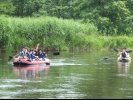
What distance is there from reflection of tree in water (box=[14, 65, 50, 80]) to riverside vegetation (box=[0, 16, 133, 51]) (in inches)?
524

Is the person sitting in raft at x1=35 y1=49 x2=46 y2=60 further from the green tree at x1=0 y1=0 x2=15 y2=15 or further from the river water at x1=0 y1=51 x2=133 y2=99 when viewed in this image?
the green tree at x1=0 y1=0 x2=15 y2=15

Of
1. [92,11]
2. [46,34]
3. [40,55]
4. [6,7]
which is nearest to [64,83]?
[40,55]

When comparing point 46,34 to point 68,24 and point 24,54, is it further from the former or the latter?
point 24,54

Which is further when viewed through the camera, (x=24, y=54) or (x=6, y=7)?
(x=6, y=7)

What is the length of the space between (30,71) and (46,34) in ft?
65.6

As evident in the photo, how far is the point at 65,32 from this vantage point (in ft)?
160

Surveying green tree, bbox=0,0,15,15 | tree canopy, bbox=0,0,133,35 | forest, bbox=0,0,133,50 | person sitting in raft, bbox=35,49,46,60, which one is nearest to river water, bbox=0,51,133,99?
person sitting in raft, bbox=35,49,46,60

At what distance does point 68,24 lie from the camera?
4881 centimetres

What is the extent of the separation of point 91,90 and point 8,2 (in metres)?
45.6

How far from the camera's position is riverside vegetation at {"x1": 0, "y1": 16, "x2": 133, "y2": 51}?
44.4 metres

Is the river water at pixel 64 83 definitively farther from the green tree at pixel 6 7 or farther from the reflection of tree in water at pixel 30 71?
the green tree at pixel 6 7

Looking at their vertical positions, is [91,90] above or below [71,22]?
below

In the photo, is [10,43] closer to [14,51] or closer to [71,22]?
[14,51]

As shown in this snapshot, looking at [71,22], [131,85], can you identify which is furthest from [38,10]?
[131,85]
